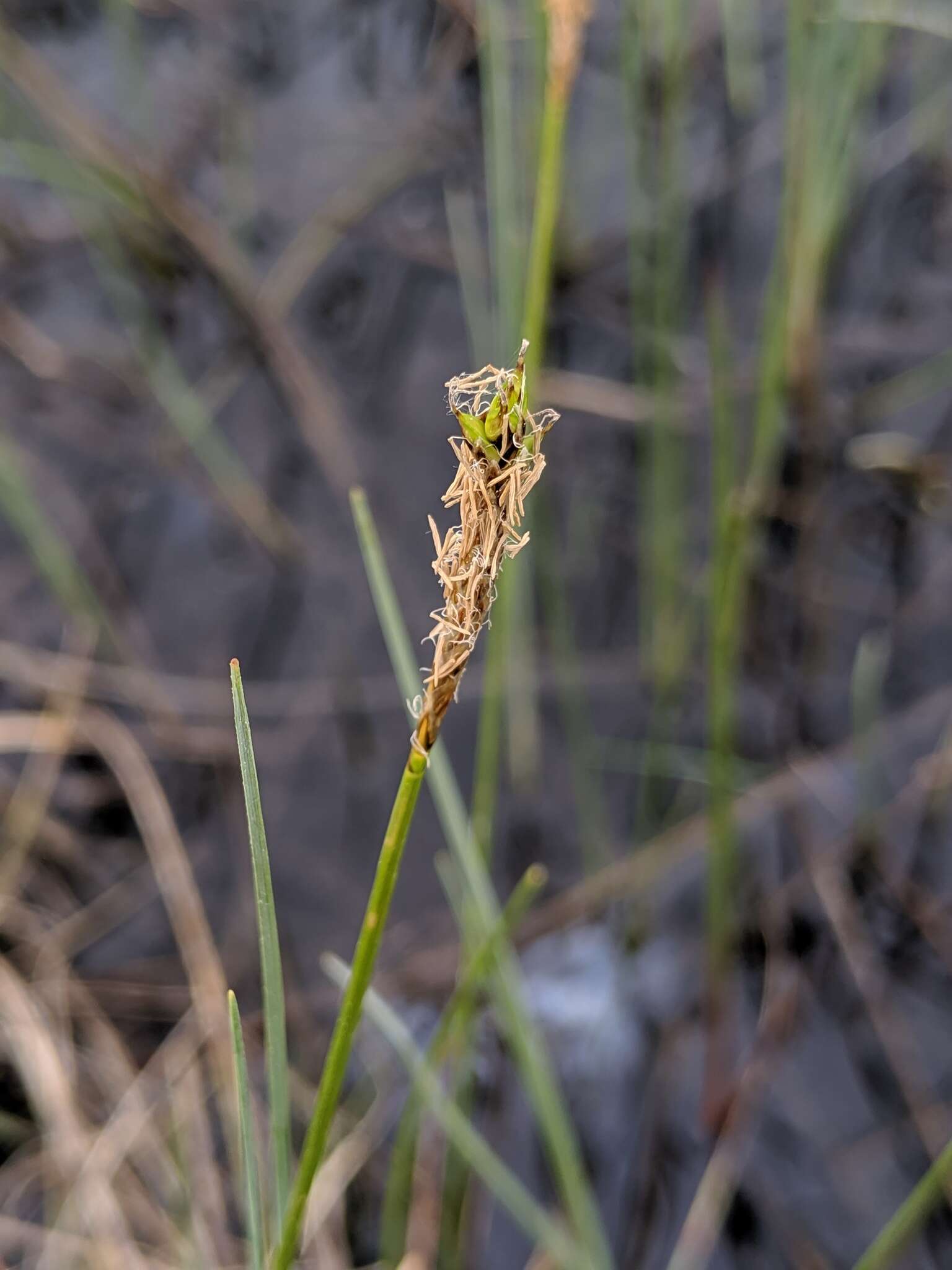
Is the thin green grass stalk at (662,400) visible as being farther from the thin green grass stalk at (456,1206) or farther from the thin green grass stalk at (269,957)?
the thin green grass stalk at (269,957)

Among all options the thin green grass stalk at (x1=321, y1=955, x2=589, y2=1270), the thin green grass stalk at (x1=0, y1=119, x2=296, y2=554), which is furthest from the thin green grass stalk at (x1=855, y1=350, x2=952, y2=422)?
→ the thin green grass stalk at (x1=321, y1=955, x2=589, y2=1270)

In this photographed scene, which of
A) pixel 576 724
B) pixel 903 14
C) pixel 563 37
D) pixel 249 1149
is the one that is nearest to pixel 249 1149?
pixel 249 1149

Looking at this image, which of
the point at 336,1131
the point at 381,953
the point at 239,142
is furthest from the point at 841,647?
the point at 239,142

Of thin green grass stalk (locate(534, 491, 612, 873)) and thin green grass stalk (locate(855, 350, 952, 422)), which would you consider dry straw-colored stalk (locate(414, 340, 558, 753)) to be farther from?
thin green grass stalk (locate(855, 350, 952, 422))

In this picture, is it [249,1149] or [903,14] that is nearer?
[249,1149]

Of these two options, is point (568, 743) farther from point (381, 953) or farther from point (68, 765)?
point (68, 765)

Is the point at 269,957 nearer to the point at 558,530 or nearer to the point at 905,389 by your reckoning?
the point at 558,530
